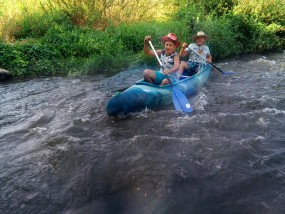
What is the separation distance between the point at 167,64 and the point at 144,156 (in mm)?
2566

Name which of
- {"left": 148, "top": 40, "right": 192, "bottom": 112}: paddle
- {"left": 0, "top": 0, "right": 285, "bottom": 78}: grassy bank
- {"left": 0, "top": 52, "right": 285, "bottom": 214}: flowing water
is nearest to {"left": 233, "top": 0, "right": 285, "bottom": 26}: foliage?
{"left": 0, "top": 0, "right": 285, "bottom": 78}: grassy bank

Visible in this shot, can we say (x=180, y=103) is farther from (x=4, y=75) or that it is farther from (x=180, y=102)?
(x=4, y=75)

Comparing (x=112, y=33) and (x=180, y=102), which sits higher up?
(x=112, y=33)

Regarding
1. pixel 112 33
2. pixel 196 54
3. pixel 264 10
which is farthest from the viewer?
pixel 264 10

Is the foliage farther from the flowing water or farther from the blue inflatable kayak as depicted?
the blue inflatable kayak

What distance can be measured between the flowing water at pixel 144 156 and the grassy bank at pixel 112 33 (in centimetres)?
194

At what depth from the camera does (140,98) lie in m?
5.17

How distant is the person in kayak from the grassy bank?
2.23m

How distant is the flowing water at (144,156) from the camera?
10.9ft

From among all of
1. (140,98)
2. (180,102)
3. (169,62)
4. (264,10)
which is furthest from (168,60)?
(264,10)

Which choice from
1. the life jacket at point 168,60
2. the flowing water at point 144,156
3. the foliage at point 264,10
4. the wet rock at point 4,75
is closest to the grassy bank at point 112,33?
the foliage at point 264,10

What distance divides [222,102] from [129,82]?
229 cm

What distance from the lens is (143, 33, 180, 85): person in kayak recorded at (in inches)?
224

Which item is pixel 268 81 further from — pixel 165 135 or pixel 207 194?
pixel 207 194
